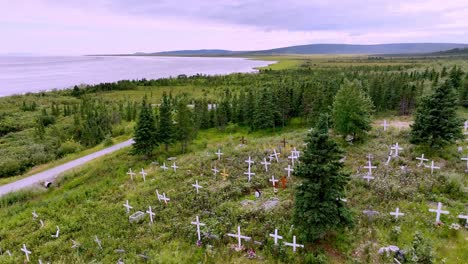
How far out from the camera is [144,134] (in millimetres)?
29469

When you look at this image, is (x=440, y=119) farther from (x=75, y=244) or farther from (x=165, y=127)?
(x=165, y=127)

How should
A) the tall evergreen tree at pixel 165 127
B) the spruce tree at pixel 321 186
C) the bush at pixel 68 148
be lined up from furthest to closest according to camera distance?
the bush at pixel 68 148, the tall evergreen tree at pixel 165 127, the spruce tree at pixel 321 186

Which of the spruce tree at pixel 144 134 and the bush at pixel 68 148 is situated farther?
the bush at pixel 68 148

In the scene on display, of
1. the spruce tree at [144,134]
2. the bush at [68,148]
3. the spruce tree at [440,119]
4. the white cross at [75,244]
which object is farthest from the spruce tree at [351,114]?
the bush at [68,148]

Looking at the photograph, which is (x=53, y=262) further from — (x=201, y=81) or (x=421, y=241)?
(x=201, y=81)

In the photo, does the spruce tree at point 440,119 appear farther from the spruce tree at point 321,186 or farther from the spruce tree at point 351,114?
the spruce tree at point 321,186

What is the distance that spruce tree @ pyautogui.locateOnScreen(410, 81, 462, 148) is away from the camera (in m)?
19.6

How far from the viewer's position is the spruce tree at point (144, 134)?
29500 mm

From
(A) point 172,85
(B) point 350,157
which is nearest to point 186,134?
(B) point 350,157

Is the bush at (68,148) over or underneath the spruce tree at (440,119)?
underneath

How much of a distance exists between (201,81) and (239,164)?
264ft

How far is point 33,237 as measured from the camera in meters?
17.1

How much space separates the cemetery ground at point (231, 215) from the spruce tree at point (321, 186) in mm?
1181

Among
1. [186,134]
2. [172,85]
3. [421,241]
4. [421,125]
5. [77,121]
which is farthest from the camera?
[172,85]
